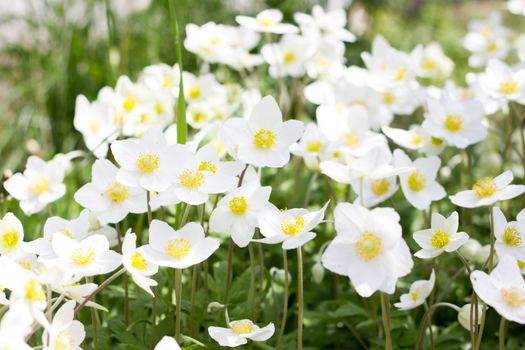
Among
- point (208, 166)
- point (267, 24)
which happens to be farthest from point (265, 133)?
point (267, 24)

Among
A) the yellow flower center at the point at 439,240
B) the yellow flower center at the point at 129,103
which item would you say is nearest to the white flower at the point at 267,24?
the yellow flower center at the point at 129,103

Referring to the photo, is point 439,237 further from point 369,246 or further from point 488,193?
point 369,246

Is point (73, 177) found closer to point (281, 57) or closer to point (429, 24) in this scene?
point (281, 57)

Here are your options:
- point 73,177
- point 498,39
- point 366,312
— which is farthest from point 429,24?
point 366,312

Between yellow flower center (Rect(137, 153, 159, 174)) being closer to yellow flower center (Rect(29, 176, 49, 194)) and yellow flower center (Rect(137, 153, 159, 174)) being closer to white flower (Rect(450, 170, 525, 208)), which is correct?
yellow flower center (Rect(29, 176, 49, 194))

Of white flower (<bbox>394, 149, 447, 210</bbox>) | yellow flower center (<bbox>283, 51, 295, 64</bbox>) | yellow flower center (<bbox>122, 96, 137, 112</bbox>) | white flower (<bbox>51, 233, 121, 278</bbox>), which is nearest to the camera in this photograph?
white flower (<bbox>51, 233, 121, 278</bbox>)

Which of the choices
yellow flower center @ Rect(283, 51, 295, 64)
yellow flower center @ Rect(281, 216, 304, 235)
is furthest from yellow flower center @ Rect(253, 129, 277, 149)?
yellow flower center @ Rect(283, 51, 295, 64)
